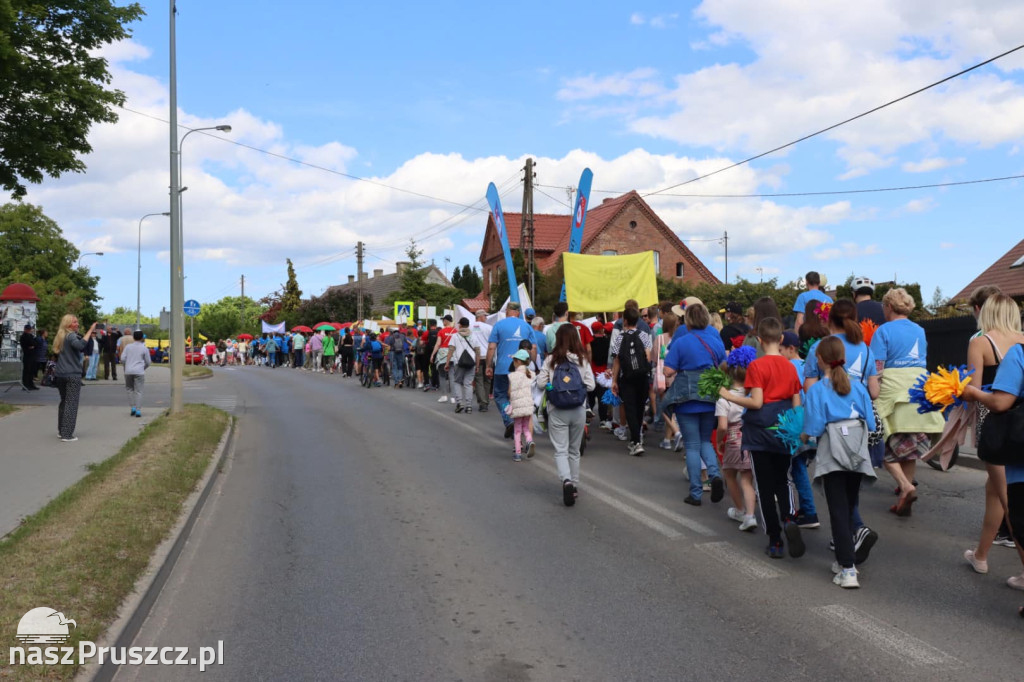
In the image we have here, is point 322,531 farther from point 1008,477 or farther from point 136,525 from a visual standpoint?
point 1008,477

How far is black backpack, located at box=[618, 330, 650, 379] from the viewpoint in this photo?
35.4ft

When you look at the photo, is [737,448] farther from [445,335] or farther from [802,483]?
[445,335]

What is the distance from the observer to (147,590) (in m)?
5.56

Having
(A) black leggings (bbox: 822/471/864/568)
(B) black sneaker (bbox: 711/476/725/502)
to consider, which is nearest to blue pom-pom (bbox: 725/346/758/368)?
(B) black sneaker (bbox: 711/476/725/502)

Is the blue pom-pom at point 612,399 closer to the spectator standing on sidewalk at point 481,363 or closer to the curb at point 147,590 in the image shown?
the spectator standing on sidewalk at point 481,363

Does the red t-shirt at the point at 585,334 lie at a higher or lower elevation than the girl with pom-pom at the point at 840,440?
higher

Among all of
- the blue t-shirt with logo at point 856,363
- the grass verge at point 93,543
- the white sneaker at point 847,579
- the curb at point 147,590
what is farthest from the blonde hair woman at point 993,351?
the grass verge at point 93,543

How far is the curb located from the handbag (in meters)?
4.79

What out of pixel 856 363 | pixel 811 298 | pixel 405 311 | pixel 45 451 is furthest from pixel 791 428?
pixel 405 311

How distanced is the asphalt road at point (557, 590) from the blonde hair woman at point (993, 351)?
397mm

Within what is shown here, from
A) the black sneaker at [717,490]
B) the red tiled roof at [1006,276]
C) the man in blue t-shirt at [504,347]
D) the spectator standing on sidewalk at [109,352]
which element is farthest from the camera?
the red tiled roof at [1006,276]

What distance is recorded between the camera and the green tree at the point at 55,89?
55.8 feet

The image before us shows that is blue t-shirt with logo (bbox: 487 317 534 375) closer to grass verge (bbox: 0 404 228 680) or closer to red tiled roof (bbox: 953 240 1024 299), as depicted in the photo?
grass verge (bbox: 0 404 228 680)

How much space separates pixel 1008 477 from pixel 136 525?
617 centimetres
